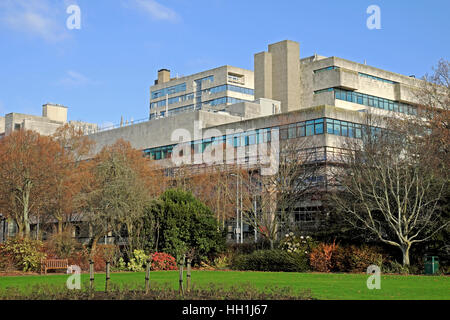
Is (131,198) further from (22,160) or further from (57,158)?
(57,158)

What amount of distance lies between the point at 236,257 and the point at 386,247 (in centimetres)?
967

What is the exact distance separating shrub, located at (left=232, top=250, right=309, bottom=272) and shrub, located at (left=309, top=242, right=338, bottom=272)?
764mm

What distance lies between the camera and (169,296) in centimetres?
1638

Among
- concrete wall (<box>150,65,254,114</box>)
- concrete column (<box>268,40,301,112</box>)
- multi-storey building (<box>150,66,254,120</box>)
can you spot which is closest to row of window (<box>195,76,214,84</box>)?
multi-storey building (<box>150,66,254,120</box>)

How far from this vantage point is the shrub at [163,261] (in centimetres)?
3684

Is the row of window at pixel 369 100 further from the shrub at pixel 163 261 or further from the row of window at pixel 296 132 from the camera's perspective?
the shrub at pixel 163 261

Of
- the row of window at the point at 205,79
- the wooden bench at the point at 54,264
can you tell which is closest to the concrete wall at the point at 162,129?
the row of window at the point at 205,79

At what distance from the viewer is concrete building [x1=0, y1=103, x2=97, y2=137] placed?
95.1 meters

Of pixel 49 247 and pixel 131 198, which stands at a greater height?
pixel 131 198

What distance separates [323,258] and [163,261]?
9.86 metres

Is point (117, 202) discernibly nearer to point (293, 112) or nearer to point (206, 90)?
point (293, 112)

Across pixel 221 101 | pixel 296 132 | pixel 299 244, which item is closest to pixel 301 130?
pixel 296 132
